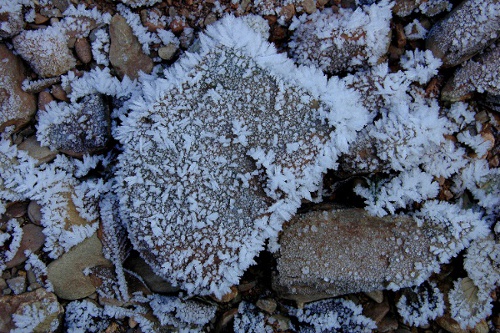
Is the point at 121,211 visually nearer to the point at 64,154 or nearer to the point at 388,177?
the point at 64,154

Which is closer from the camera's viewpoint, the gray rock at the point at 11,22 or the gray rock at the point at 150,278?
the gray rock at the point at 11,22

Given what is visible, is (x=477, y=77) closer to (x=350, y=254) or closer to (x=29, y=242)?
(x=350, y=254)

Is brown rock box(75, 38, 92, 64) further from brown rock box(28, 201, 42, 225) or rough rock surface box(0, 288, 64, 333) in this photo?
rough rock surface box(0, 288, 64, 333)

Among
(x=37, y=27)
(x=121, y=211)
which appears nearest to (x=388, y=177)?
(x=121, y=211)

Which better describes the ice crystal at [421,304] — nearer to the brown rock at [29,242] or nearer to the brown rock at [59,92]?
the brown rock at [29,242]

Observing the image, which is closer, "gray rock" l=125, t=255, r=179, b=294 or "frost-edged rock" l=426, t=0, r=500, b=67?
"frost-edged rock" l=426, t=0, r=500, b=67

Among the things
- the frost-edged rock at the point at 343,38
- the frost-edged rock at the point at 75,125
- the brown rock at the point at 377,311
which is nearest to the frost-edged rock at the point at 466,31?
the frost-edged rock at the point at 343,38

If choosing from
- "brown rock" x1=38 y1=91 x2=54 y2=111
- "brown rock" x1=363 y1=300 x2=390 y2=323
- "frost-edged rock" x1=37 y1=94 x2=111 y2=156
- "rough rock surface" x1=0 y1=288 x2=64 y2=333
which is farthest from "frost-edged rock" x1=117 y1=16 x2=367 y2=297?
"brown rock" x1=363 y1=300 x2=390 y2=323
